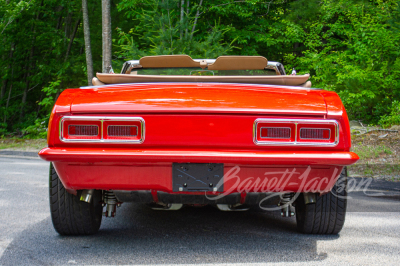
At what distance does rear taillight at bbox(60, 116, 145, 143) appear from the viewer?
2.50 metres

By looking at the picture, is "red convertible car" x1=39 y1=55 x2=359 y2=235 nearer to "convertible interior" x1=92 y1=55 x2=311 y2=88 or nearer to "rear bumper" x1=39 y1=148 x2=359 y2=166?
"rear bumper" x1=39 y1=148 x2=359 y2=166

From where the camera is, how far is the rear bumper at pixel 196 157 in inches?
96.5

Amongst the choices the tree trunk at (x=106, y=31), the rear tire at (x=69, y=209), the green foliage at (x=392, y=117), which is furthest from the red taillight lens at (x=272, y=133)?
the tree trunk at (x=106, y=31)

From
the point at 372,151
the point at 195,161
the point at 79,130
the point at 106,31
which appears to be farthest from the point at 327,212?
the point at 106,31

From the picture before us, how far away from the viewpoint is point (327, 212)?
3068mm

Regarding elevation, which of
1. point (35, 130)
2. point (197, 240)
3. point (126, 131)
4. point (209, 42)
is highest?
point (209, 42)

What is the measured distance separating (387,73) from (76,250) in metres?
9.57

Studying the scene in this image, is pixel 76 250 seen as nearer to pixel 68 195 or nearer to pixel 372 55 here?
pixel 68 195

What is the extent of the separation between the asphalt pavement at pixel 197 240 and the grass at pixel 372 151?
9.50 ft

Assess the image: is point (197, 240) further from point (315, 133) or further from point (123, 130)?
point (315, 133)

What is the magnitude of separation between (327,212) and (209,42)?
830 centimetres

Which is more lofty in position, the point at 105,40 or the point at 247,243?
the point at 105,40

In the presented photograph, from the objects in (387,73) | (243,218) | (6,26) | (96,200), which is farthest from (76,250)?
(6,26)

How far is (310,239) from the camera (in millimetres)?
3104
